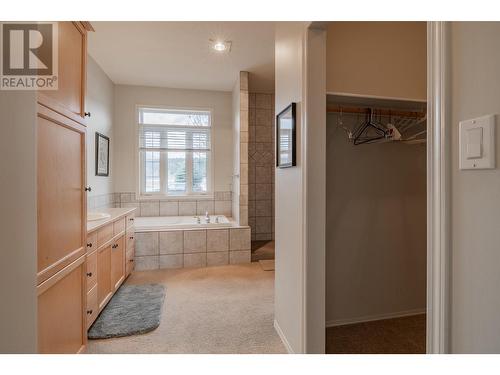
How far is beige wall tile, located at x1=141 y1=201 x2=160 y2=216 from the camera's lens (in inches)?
167

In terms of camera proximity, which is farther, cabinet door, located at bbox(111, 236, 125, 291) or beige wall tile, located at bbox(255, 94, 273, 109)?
beige wall tile, located at bbox(255, 94, 273, 109)

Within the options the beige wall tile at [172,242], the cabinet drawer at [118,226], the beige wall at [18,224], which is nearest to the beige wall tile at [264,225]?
the beige wall tile at [172,242]

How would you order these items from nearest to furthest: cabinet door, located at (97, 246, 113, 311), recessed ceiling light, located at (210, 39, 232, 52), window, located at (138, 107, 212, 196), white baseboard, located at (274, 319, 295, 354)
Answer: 1. white baseboard, located at (274, 319, 295, 354)
2. cabinet door, located at (97, 246, 113, 311)
3. recessed ceiling light, located at (210, 39, 232, 52)
4. window, located at (138, 107, 212, 196)

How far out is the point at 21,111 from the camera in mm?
823

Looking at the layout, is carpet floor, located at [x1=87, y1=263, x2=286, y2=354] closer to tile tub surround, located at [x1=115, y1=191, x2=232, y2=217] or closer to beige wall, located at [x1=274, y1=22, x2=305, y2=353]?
beige wall, located at [x1=274, y1=22, x2=305, y2=353]

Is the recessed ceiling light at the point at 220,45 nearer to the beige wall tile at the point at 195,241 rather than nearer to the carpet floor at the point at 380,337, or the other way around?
the beige wall tile at the point at 195,241

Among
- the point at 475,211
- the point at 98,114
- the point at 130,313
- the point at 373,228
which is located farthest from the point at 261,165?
the point at 475,211

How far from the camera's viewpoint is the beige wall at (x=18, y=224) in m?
0.72

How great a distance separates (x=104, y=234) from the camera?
227cm

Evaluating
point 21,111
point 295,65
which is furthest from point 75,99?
point 295,65

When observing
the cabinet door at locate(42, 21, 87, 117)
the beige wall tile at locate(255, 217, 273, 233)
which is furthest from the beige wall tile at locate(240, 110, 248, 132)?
the cabinet door at locate(42, 21, 87, 117)

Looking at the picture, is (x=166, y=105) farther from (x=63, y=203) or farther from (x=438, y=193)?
(x=438, y=193)

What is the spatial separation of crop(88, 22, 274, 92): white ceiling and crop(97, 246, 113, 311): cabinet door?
6.98 ft

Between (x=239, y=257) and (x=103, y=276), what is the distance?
1763 millimetres
